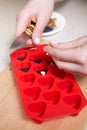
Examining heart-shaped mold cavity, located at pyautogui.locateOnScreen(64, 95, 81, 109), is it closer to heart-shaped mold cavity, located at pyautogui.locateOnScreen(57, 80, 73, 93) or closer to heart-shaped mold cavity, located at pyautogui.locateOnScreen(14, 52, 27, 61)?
heart-shaped mold cavity, located at pyautogui.locateOnScreen(57, 80, 73, 93)

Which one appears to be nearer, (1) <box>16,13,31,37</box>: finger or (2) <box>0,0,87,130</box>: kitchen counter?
(2) <box>0,0,87,130</box>: kitchen counter

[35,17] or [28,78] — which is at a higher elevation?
[35,17]

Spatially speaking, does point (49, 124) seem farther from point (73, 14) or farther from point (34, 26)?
point (73, 14)

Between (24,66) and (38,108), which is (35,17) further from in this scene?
→ (38,108)

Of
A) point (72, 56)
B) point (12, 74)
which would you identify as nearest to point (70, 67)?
point (72, 56)

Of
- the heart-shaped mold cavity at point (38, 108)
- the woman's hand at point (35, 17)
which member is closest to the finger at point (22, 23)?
the woman's hand at point (35, 17)

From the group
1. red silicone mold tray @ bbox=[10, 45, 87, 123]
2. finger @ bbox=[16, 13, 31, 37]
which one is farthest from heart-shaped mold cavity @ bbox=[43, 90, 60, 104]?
finger @ bbox=[16, 13, 31, 37]

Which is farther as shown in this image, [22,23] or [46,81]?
[22,23]
